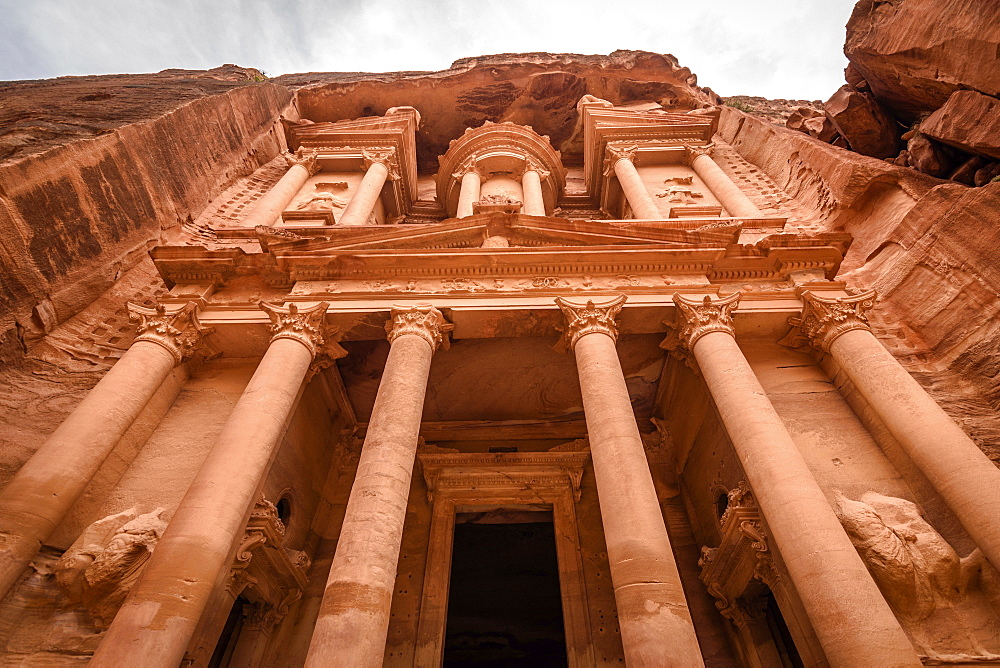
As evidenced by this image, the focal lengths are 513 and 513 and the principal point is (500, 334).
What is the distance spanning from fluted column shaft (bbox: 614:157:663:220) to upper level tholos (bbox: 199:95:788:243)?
4 centimetres

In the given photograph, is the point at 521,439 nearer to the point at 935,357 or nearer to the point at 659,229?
the point at 659,229

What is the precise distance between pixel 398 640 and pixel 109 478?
4949 millimetres

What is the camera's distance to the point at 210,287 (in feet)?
30.5

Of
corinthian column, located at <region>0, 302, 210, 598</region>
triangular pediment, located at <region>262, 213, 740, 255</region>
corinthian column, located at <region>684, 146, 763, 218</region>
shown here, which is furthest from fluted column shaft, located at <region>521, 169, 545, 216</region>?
corinthian column, located at <region>0, 302, 210, 598</region>

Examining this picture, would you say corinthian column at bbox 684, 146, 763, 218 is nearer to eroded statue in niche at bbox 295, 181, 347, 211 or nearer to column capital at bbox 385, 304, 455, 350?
column capital at bbox 385, 304, 455, 350

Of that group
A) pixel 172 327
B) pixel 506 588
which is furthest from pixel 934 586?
pixel 172 327

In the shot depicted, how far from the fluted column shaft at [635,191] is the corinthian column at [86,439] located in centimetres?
1094

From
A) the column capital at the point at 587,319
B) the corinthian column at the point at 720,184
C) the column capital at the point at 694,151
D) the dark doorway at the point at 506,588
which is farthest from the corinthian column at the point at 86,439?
the column capital at the point at 694,151

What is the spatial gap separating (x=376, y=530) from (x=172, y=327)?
532 cm

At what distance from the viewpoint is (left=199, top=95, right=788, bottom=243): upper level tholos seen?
587 inches

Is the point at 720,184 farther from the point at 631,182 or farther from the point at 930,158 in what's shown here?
the point at 930,158

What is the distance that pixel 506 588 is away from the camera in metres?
13.3

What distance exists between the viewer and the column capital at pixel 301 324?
803 centimetres

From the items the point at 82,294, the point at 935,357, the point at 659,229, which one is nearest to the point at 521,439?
the point at 659,229
